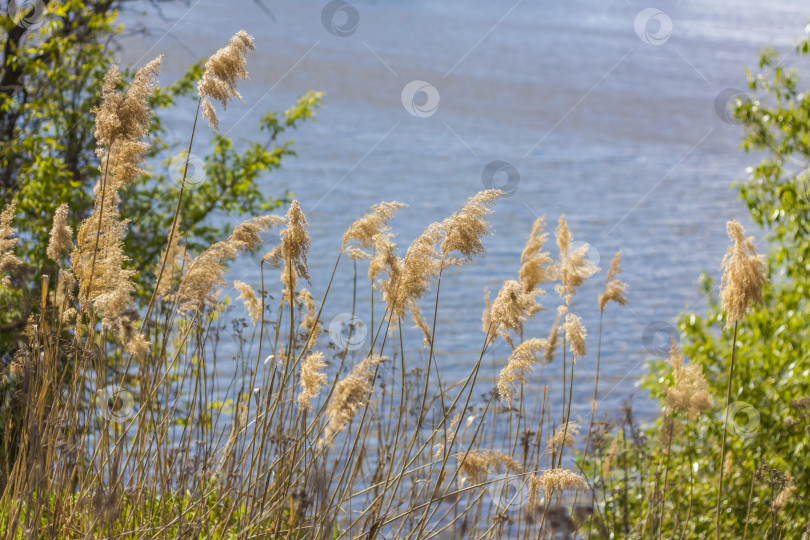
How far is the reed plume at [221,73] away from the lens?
2.40 m

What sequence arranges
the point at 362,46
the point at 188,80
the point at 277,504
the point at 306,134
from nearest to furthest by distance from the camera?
the point at 277,504 < the point at 188,80 < the point at 306,134 < the point at 362,46

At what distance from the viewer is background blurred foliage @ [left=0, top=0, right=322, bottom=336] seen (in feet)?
16.2

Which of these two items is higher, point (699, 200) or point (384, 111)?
point (384, 111)

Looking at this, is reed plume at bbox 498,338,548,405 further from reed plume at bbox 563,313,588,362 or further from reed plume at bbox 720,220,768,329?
reed plume at bbox 720,220,768,329

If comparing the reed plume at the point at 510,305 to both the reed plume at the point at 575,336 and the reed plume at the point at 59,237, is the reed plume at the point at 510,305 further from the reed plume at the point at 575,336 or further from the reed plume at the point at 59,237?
the reed plume at the point at 59,237

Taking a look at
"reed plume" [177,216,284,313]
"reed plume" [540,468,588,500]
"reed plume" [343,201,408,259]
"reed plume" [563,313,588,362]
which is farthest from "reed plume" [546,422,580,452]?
"reed plume" [177,216,284,313]

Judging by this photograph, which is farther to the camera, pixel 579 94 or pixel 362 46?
pixel 362 46

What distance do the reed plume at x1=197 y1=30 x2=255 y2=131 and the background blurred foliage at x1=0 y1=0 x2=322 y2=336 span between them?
267 cm

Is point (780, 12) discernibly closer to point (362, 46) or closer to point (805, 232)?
point (362, 46)

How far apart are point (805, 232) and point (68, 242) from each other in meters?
3.36

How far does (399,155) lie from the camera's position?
47.4ft

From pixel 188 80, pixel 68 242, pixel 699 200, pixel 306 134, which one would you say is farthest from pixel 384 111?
pixel 68 242

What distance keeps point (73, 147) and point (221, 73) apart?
10.9 ft

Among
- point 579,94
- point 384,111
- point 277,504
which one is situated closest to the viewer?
point 277,504
